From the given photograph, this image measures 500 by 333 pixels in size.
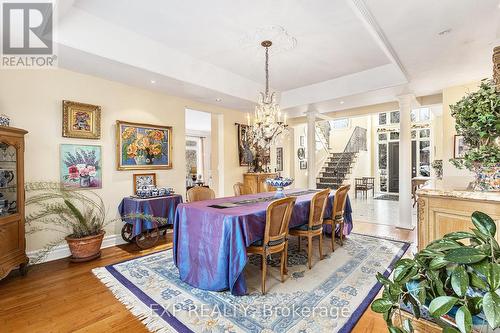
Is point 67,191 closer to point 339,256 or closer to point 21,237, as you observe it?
point 21,237

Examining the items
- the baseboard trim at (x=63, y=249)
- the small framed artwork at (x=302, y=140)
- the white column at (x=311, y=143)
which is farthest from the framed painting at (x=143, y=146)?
the small framed artwork at (x=302, y=140)

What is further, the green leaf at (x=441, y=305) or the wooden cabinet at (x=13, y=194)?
the wooden cabinet at (x=13, y=194)

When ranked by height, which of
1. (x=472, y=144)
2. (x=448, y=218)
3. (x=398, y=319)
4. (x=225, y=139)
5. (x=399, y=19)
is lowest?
(x=398, y=319)

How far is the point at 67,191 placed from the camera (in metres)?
3.42

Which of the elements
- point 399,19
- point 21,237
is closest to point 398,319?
point 399,19

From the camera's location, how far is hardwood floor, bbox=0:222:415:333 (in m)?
1.94

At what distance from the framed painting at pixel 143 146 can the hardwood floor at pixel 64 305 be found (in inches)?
65.3

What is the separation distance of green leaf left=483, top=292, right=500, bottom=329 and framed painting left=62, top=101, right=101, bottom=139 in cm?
433

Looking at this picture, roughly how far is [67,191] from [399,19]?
468cm

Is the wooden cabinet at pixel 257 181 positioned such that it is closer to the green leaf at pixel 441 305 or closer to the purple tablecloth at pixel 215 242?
the purple tablecloth at pixel 215 242

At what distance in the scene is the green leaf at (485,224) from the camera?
0.75 meters

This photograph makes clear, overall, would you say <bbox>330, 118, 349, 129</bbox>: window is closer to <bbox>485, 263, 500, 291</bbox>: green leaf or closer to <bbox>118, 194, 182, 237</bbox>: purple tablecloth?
<bbox>118, 194, 182, 237</bbox>: purple tablecloth

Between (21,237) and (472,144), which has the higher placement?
(472,144)

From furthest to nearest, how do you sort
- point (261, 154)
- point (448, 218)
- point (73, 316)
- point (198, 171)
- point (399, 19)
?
point (198, 171)
point (261, 154)
point (399, 19)
point (73, 316)
point (448, 218)
